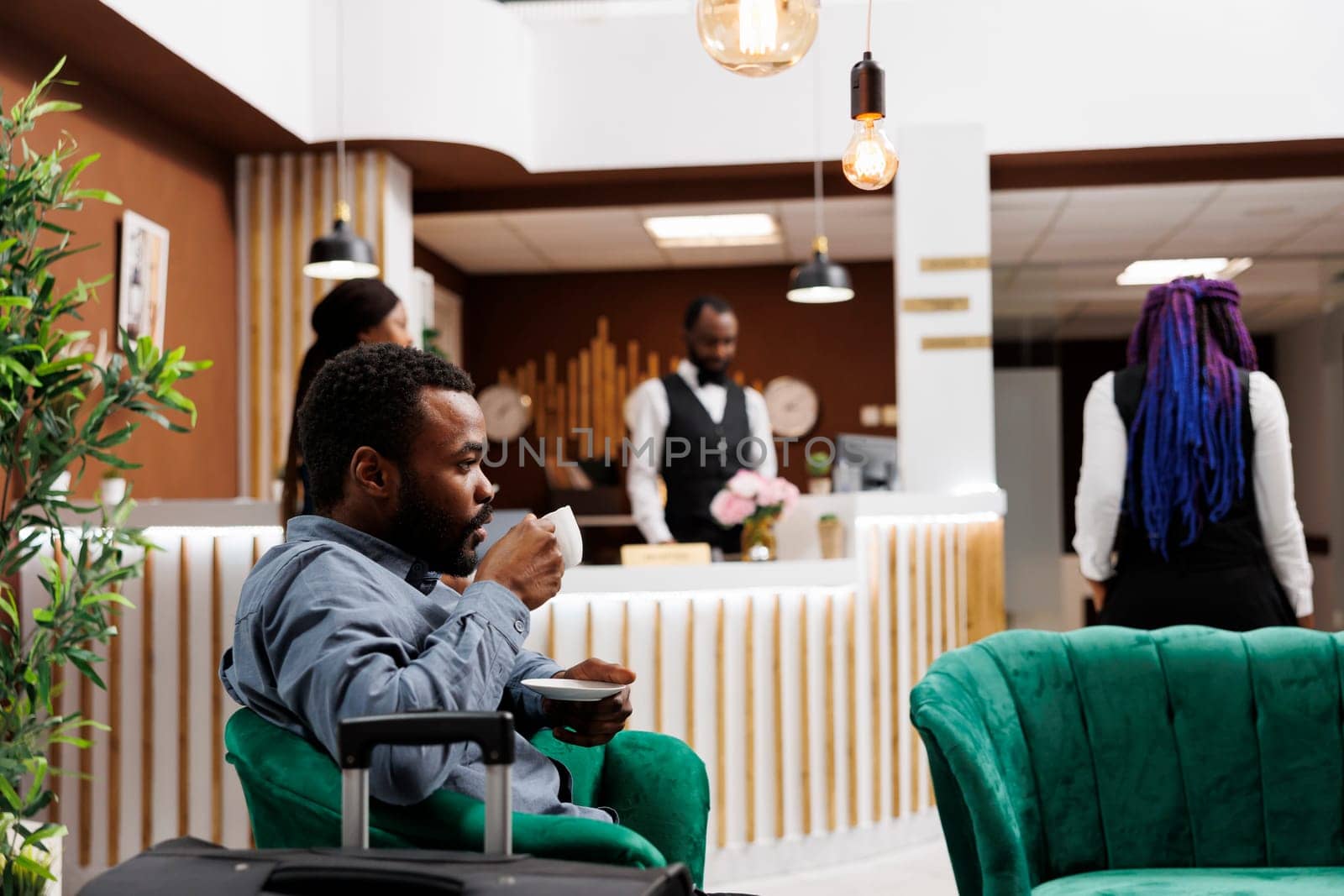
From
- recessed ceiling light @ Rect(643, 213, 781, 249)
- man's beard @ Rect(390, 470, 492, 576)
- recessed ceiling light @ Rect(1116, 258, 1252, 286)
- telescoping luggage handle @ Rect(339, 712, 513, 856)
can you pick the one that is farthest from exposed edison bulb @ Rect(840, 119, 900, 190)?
recessed ceiling light @ Rect(1116, 258, 1252, 286)

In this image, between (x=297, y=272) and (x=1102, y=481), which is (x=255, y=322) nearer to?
(x=297, y=272)

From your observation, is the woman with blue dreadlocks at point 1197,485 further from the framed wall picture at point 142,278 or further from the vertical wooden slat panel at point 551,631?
the framed wall picture at point 142,278

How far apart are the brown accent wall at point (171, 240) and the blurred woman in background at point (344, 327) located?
1.84m

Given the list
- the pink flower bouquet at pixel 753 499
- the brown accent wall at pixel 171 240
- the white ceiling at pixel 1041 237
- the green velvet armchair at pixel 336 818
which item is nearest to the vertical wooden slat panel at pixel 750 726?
the pink flower bouquet at pixel 753 499

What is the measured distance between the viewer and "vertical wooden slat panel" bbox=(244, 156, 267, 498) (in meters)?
5.77

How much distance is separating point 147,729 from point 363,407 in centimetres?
248

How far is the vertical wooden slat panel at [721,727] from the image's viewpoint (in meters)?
3.70

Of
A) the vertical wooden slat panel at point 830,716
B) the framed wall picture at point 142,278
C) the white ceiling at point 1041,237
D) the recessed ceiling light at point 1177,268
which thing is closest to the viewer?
the vertical wooden slat panel at point 830,716

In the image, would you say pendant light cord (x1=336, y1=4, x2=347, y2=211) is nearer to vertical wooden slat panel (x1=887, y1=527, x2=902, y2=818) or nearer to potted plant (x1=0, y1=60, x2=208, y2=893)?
potted plant (x1=0, y1=60, x2=208, y2=893)

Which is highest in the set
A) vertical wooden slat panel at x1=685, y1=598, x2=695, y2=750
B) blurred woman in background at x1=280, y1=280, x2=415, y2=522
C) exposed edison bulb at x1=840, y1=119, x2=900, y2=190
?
exposed edison bulb at x1=840, y1=119, x2=900, y2=190

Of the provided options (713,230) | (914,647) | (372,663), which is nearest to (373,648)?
(372,663)

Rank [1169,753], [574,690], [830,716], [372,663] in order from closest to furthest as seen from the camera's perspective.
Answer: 1. [372,663]
2. [574,690]
3. [1169,753]
4. [830,716]

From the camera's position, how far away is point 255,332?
5824mm

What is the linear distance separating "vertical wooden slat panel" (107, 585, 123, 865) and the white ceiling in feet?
12.1
